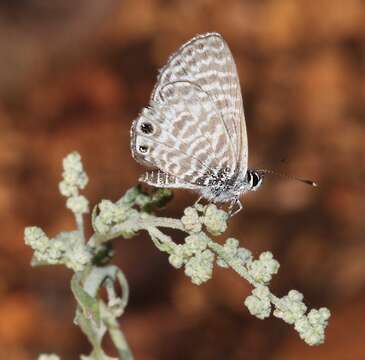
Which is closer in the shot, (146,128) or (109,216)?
(109,216)

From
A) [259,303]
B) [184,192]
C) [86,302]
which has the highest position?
[259,303]

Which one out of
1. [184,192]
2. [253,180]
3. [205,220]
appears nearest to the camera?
[205,220]

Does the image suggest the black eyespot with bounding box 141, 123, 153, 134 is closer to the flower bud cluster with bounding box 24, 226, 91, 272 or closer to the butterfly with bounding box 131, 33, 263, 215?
the butterfly with bounding box 131, 33, 263, 215

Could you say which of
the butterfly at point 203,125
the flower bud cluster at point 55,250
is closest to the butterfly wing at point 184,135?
the butterfly at point 203,125

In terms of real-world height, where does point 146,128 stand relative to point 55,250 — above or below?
above

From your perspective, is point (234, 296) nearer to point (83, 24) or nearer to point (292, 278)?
Result: point (292, 278)

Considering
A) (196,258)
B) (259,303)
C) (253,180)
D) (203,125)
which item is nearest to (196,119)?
(203,125)

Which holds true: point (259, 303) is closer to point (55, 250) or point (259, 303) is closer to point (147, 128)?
point (55, 250)
